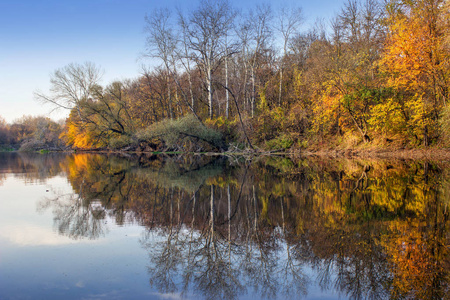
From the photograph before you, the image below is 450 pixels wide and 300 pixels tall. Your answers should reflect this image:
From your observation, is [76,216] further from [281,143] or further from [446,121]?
[281,143]

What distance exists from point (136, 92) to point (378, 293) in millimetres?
42823

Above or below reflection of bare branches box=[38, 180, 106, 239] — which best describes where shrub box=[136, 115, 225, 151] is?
above

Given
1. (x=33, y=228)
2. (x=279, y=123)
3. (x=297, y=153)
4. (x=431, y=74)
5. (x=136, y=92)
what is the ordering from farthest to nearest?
(x=136, y=92) → (x=279, y=123) → (x=297, y=153) → (x=431, y=74) → (x=33, y=228)

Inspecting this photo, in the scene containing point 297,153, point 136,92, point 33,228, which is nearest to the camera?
point 33,228

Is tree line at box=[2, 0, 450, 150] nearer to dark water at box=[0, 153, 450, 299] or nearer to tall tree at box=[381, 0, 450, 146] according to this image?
tall tree at box=[381, 0, 450, 146]

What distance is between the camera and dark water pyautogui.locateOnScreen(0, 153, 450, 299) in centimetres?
336

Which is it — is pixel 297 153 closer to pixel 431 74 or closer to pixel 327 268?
pixel 431 74

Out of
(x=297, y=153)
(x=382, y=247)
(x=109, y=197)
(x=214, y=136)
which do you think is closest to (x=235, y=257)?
(x=382, y=247)

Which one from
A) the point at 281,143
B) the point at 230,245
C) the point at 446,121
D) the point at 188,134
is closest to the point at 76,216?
the point at 230,245

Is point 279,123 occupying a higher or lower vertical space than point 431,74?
lower

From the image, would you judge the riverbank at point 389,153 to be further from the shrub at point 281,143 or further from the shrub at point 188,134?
the shrub at point 188,134

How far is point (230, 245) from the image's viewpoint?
15.1ft

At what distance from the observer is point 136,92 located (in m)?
42.8

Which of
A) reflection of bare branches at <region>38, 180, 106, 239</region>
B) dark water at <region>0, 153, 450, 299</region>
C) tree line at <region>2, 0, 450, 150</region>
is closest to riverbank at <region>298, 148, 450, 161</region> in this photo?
tree line at <region>2, 0, 450, 150</region>
